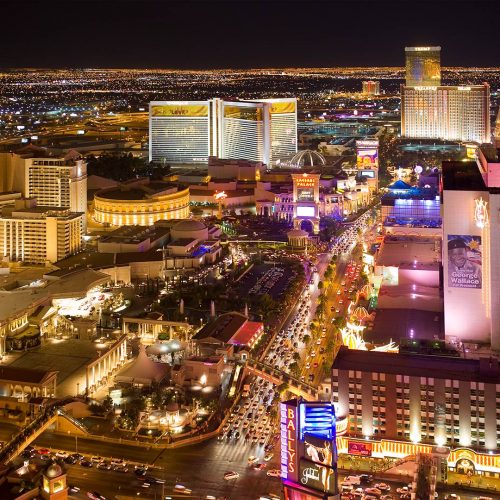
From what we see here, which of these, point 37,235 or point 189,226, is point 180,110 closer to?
point 189,226

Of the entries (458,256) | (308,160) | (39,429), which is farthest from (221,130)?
(39,429)

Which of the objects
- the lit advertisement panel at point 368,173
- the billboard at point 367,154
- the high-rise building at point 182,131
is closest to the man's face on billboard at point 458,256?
the lit advertisement panel at point 368,173

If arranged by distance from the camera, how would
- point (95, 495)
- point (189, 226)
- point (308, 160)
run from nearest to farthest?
point (95, 495) < point (189, 226) < point (308, 160)

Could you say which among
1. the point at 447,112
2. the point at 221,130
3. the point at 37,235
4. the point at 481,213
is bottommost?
the point at 37,235

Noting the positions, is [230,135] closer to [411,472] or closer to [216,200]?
[216,200]

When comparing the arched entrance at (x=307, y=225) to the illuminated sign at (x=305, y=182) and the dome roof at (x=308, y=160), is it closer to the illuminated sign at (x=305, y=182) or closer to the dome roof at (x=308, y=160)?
the illuminated sign at (x=305, y=182)

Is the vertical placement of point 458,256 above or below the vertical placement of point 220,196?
below

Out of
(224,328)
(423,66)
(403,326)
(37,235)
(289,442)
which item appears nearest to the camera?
(289,442)

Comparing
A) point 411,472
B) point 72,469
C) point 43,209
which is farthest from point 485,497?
point 43,209
